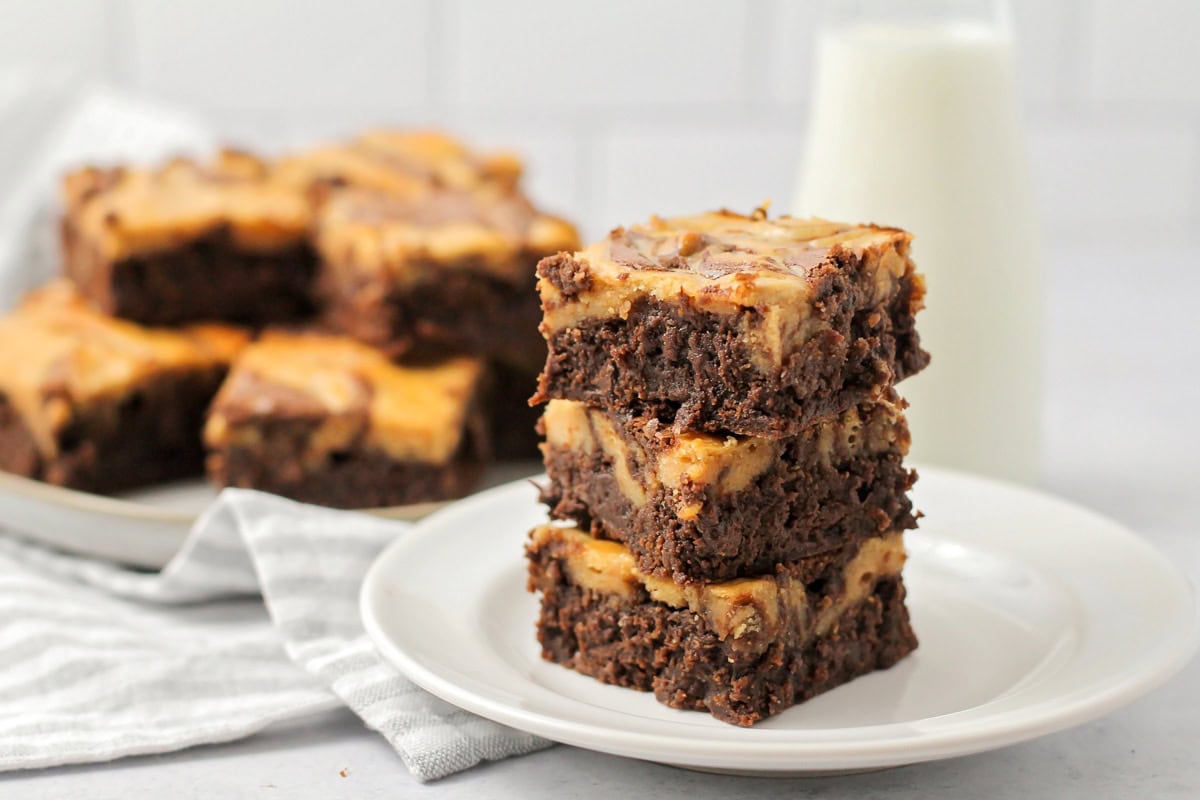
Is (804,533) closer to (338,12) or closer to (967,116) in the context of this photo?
(967,116)

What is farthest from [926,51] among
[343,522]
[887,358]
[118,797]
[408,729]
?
[118,797]

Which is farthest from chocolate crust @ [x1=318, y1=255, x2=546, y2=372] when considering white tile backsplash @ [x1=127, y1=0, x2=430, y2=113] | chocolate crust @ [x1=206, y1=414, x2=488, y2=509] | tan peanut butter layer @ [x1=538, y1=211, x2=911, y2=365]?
white tile backsplash @ [x1=127, y1=0, x2=430, y2=113]

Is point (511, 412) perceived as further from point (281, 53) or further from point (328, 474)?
point (281, 53)

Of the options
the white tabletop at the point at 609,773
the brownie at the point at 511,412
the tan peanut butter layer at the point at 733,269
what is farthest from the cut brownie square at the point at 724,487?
the brownie at the point at 511,412

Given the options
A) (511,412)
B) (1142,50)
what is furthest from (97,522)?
(1142,50)

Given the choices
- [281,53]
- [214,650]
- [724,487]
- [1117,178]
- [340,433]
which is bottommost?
[214,650]

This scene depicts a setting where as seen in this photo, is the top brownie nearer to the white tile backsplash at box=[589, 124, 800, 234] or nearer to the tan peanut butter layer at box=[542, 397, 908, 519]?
the tan peanut butter layer at box=[542, 397, 908, 519]
